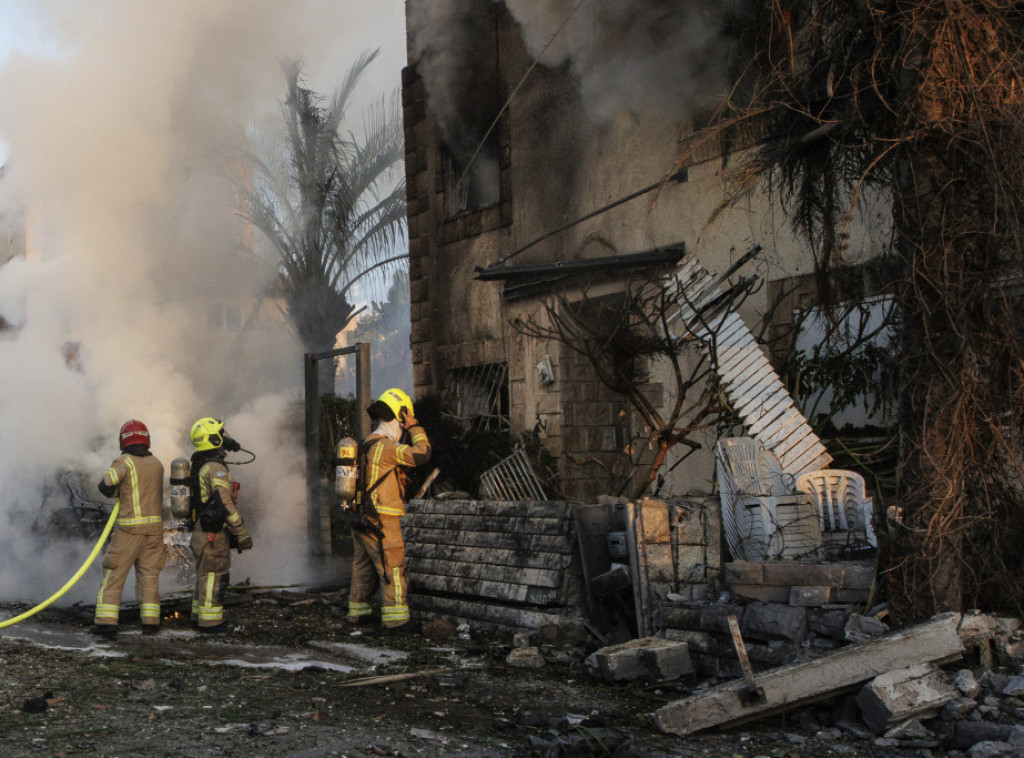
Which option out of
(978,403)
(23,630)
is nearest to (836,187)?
(978,403)

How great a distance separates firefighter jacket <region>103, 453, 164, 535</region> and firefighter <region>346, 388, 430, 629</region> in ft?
5.23

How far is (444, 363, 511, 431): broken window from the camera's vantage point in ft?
41.1

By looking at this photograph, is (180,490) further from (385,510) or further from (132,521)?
(385,510)

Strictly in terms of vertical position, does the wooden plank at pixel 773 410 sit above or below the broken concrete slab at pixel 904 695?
above

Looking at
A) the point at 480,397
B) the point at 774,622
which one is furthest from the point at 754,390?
the point at 480,397

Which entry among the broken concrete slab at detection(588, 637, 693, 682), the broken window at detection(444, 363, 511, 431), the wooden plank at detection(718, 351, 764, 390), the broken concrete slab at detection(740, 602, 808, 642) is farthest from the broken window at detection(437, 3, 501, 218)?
the broken concrete slab at detection(740, 602, 808, 642)

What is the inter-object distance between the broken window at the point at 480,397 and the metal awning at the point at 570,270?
1054mm

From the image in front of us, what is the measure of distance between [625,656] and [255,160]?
46.3ft

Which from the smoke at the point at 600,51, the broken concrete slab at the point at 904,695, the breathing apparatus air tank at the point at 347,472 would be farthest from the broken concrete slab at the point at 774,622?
the smoke at the point at 600,51

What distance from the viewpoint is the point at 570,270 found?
36.0 ft

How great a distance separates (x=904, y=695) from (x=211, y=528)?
5635mm

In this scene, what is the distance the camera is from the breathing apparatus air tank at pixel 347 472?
8.56 metres

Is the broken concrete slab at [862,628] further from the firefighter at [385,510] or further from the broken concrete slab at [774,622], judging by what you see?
the firefighter at [385,510]

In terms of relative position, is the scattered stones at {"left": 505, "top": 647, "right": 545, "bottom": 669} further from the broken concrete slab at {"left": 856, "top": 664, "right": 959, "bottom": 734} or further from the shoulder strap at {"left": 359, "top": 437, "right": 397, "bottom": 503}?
the broken concrete slab at {"left": 856, "top": 664, "right": 959, "bottom": 734}
